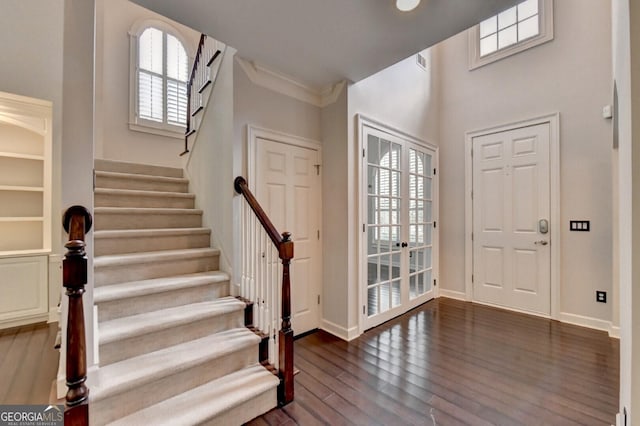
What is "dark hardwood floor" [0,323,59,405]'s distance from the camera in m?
1.89

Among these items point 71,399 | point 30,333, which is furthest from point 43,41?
point 71,399

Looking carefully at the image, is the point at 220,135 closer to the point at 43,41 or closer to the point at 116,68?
the point at 43,41

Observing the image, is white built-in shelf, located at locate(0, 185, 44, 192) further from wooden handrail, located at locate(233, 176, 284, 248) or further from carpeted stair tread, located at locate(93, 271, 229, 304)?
wooden handrail, located at locate(233, 176, 284, 248)

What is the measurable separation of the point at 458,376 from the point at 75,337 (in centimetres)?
247

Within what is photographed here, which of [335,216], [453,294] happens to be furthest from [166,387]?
[453,294]

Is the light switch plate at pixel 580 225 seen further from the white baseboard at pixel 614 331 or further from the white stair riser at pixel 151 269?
the white stair riser at pixel 151 269

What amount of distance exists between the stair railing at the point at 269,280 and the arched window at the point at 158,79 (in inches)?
132

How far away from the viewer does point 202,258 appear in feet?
8.64

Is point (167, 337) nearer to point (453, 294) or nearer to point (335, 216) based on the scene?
point (335, 216)

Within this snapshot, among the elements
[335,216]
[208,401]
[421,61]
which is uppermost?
[421,61]

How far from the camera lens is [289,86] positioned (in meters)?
2.94

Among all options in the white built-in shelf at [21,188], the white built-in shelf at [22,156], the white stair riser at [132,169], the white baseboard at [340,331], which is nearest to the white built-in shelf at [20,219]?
the white built-in shelf at [21,188]

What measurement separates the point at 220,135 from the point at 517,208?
3661 mm

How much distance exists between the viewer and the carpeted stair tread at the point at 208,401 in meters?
1.56
